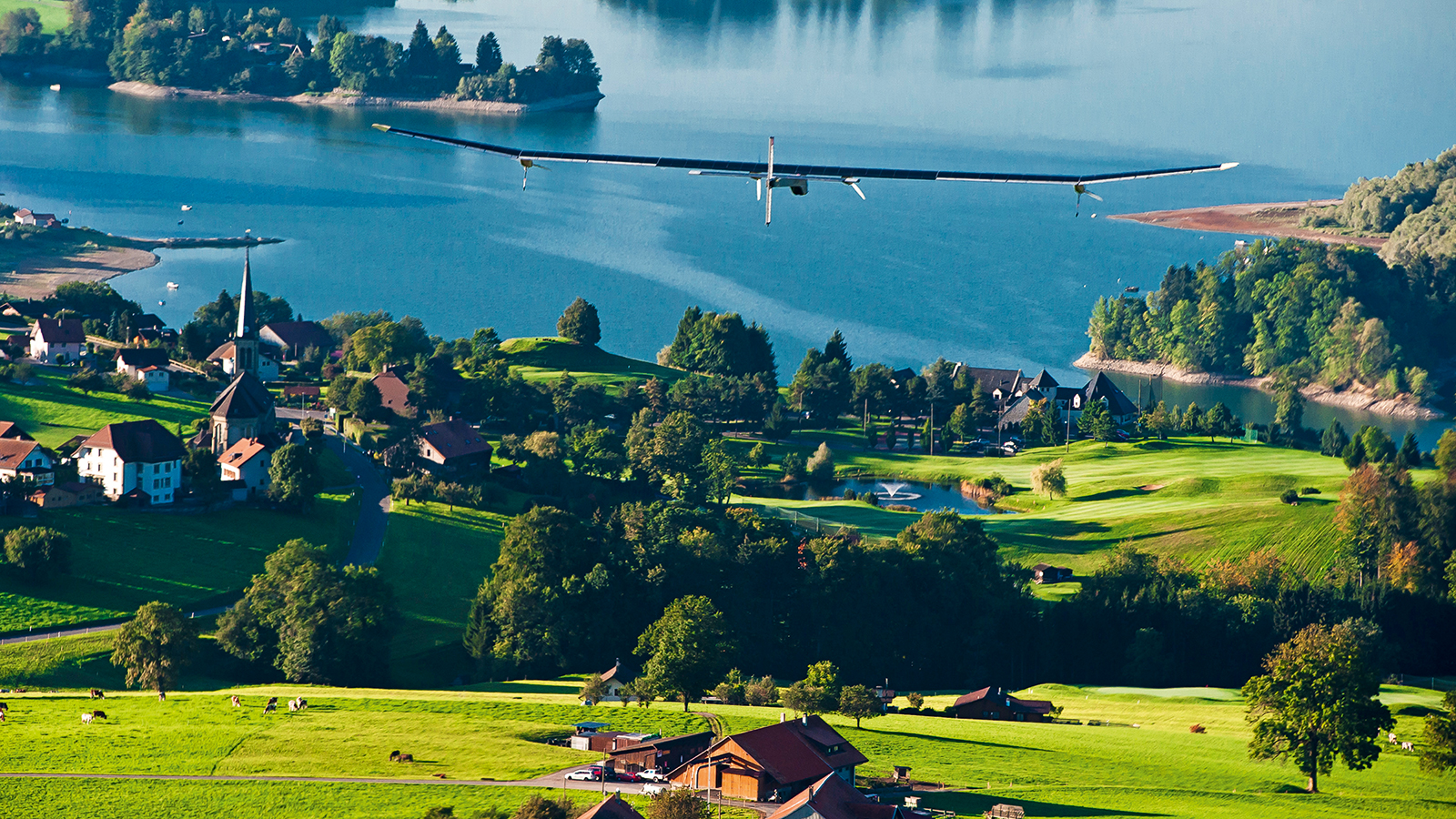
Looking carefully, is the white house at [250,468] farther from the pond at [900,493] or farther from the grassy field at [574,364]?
the grassy field at [574,364]

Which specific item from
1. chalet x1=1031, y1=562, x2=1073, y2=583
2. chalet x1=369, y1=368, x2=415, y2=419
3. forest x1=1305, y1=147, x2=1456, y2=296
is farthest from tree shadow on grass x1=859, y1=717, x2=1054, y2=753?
forest x1=1305, y1=147, x2=1456, y2=296

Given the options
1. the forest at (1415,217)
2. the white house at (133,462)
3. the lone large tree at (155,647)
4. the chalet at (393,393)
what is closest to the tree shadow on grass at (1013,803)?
the lone large tree at (155,647)

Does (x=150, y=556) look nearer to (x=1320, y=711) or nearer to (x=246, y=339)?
(x=246, y=339)

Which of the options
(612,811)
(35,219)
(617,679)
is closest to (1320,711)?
(617,679)

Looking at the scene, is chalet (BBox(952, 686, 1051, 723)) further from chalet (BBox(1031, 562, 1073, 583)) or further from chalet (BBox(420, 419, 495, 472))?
chalet (BBox(420, 419, 495, 472))

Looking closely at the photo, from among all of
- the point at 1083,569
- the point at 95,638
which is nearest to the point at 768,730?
the point at 95,638

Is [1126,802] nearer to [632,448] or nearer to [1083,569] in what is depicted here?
[1083,569]
